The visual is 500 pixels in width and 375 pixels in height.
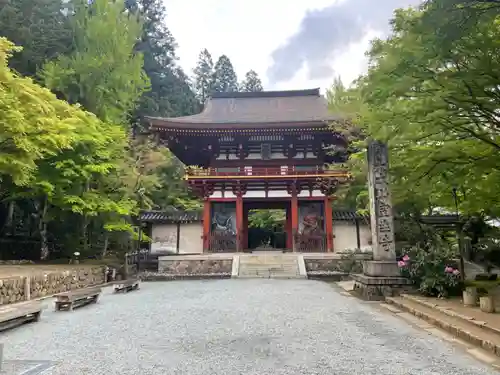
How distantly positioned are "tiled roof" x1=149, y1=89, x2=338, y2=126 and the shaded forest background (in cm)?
415

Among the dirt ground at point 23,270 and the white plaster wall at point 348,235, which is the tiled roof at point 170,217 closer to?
the dirt ground at point 23,270

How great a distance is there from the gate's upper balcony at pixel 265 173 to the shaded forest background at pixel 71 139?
2414 millimetres

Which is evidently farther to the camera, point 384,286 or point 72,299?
point 384,286

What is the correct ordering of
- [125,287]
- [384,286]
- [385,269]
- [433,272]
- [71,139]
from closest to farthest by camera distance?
[433,272], [384,286], [385,269], [125,287], [71,139]

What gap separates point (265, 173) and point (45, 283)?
11.0 meters

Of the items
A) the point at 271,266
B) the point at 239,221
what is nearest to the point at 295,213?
the point at 239,221

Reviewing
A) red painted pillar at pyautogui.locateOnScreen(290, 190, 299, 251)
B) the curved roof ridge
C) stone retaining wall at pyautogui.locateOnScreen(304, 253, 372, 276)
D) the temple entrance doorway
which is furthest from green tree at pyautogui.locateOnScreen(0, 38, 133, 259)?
the temple entrance doorway

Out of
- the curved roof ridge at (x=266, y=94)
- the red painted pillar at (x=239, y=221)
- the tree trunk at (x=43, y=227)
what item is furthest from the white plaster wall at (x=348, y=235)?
the tree trunk at (x=43, y=227)

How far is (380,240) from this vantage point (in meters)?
9.60

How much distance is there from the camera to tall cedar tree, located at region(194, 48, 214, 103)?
48969 mm

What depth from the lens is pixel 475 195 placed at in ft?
30.6

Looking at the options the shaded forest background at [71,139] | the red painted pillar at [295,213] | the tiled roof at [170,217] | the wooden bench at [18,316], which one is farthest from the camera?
the tiled roof at [170,217]

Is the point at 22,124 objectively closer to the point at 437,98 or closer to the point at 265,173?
the point at 437,98

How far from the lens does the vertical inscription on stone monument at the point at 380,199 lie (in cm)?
962
